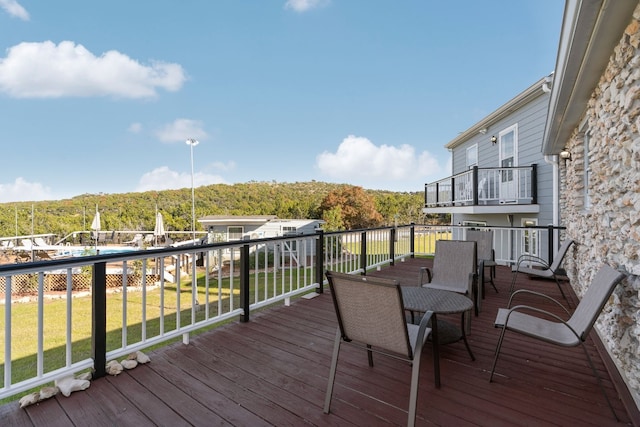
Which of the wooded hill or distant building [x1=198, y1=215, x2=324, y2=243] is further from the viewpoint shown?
the wooded hill

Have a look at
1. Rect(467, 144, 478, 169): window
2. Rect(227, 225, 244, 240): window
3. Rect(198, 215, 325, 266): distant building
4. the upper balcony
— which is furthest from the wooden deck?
Rect(227, 225, 244, 240): window

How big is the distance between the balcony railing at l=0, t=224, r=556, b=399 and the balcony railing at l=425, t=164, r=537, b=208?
0.92m

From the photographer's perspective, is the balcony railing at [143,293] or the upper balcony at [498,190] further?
the upper balcony at [498,190]

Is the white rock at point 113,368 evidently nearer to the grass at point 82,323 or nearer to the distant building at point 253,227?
the grass at point 82,323

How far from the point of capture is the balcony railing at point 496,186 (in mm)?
8555

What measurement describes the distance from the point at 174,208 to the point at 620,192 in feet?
119

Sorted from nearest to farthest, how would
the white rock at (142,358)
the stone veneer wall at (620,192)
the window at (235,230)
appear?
the stone veneer wall at (620,192), the white rock at (142,358), the window at (235,230)

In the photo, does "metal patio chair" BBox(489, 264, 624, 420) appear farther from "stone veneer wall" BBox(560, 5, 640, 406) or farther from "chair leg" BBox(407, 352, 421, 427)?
"chair leg" BBox(407, 352, 421, 427)

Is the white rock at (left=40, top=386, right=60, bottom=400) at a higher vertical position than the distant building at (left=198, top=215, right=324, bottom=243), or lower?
lower

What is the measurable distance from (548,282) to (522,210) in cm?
286

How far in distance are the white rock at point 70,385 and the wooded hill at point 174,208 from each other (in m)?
27.4

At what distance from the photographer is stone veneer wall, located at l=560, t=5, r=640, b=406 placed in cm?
215

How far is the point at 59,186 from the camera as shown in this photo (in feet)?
127

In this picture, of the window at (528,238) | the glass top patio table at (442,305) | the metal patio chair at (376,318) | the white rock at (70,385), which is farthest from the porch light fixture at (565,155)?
the white rock at (70,385)
